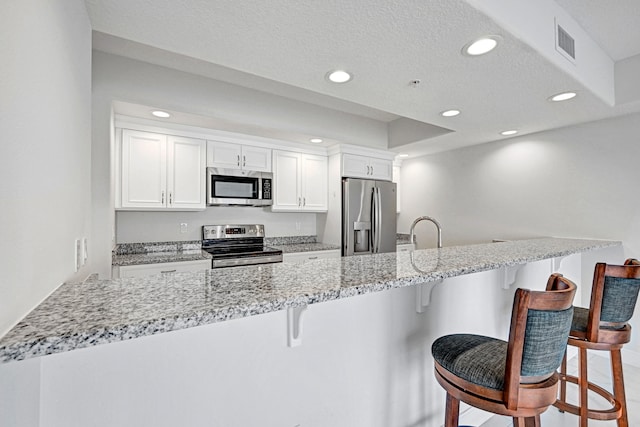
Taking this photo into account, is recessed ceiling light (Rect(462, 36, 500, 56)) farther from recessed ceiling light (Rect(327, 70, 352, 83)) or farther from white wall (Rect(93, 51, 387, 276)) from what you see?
white wall (Rect(93, 51, 387, 276))

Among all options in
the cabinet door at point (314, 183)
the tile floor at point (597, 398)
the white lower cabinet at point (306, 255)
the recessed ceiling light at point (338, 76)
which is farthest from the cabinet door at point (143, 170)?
the tile floor at point (597, 398)

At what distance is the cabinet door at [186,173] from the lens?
3.07 m

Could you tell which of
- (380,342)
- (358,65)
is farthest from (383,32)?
(380,342)

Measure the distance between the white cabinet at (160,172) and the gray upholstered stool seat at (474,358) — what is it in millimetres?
2732

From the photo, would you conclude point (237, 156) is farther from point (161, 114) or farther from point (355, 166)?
point (355, 166)

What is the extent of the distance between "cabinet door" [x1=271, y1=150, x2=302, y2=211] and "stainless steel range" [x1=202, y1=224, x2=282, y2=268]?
495 mm

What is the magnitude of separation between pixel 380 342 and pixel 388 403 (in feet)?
1.03

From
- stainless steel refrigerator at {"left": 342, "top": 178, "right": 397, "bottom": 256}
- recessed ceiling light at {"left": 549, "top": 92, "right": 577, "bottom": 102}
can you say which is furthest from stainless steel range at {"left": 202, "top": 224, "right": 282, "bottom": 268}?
recessed ceiling light at {"left": 549, "top": 92, "right": 577, "bottom": 102}

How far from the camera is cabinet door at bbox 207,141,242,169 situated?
328 centimetres

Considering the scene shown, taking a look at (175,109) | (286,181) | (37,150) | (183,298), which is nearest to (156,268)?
(175,109)

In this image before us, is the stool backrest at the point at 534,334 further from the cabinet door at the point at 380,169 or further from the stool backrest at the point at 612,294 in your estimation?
the cabinet door at the point at 380,169

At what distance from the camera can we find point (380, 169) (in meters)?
4.30

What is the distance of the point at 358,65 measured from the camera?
6.49 feet

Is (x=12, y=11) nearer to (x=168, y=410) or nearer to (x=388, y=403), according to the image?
(x=168, y=410)
